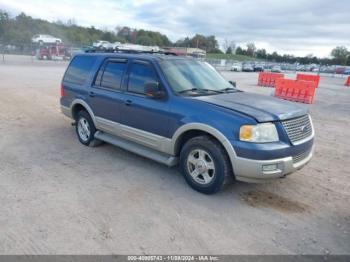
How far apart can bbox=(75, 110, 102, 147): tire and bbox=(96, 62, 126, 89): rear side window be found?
865 millimetres

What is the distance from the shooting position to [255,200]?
4004 mm

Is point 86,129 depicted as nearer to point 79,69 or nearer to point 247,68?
point 79,69

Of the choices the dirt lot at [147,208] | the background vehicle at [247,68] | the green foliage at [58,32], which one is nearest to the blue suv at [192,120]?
the dirt lot at [147,208]

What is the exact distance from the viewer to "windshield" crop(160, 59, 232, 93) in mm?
4472

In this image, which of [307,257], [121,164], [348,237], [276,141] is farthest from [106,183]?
[348,237]

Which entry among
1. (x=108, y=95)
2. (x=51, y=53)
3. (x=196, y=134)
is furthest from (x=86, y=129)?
(x=51, y=53)

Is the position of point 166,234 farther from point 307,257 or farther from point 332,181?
point 332,181

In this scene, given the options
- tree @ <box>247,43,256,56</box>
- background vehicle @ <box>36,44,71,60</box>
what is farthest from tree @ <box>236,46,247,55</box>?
background vehicle @ <box>36,44,71,60</box>

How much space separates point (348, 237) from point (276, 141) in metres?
1.31

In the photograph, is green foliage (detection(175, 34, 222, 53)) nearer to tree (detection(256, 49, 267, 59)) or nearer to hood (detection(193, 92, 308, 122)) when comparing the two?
tree (detection(256, 49, 267, 59))

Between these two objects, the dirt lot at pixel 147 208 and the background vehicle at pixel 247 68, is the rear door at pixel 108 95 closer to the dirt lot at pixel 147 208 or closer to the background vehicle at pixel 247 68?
the dirt lot at pixel 147 208

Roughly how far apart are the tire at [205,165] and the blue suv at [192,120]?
1 cm

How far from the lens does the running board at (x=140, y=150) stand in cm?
441

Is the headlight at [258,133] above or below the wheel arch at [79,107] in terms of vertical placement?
above
